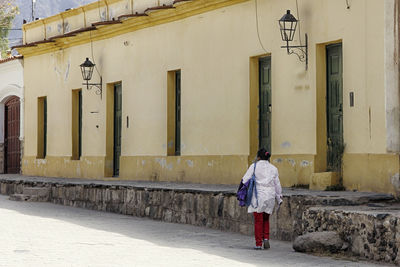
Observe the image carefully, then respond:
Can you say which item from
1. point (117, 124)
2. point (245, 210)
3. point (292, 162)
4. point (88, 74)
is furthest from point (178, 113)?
point (245, 210)

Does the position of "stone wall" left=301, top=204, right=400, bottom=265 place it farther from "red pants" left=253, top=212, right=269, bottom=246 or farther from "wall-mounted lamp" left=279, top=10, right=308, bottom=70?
"wall-mounted lamp" left=279, top=10, right=308, bottom=70

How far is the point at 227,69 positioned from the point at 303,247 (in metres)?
7.22

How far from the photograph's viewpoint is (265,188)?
36.0 feet

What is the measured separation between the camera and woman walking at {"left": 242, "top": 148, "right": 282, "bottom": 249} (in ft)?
35.8

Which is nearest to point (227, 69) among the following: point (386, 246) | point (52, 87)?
point (386, 246)

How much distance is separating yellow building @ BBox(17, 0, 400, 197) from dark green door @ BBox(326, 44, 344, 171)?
0.03 meters

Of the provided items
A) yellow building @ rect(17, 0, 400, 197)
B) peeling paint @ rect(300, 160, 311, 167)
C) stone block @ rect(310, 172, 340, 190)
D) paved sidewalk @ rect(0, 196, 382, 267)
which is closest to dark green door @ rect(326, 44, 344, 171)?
yellow building @ rect(17, 0, 400, 197)

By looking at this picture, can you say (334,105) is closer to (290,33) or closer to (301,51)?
(301,51)

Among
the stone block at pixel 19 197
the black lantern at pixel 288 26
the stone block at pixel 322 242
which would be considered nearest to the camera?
the stone block at pixel 322 242

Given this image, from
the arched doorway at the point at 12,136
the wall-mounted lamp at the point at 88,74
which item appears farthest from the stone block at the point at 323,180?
the arched doorway at the point at 12,136

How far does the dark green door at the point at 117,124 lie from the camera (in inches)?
865

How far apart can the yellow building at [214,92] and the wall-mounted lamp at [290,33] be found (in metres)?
0.14

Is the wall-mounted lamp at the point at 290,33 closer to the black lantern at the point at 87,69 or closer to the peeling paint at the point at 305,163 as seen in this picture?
the peeling paint at the point at 305,163

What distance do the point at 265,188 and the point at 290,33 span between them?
4720 millimetres
